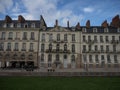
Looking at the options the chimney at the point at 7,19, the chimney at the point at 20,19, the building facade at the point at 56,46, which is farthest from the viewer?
the chimney at the point at 20,19

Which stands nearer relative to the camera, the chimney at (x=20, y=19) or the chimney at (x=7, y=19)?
the chimney at (x=7, y=19)

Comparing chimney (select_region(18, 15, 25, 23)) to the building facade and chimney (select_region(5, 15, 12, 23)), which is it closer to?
the building facade

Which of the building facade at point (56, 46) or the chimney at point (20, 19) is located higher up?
the chimney at point (20, 19)

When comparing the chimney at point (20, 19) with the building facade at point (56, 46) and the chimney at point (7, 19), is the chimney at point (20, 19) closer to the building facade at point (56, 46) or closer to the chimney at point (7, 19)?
the building facade at point (56, 46)

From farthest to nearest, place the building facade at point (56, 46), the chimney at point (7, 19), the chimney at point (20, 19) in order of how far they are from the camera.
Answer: the chimney at point (20, 19) → the chimney at point (7, 19) → the building facade at point (56, 46)

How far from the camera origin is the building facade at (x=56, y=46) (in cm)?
3928

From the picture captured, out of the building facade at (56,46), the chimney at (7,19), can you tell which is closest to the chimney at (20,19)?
the building facade at (56,46)

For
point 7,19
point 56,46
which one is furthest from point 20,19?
point 56,46

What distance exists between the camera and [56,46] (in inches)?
1583

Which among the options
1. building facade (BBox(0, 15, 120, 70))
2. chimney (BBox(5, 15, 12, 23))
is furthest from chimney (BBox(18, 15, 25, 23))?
chimney (BBox(5, 15, 12, 23))

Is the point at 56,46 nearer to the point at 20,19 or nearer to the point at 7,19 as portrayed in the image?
the point at 20,19

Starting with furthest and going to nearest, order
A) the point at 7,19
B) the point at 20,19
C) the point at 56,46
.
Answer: the point at 20,19 → the point at 7,19 → the point at 56,46

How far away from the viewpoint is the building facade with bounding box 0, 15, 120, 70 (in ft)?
129

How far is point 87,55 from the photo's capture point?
4044 cm
